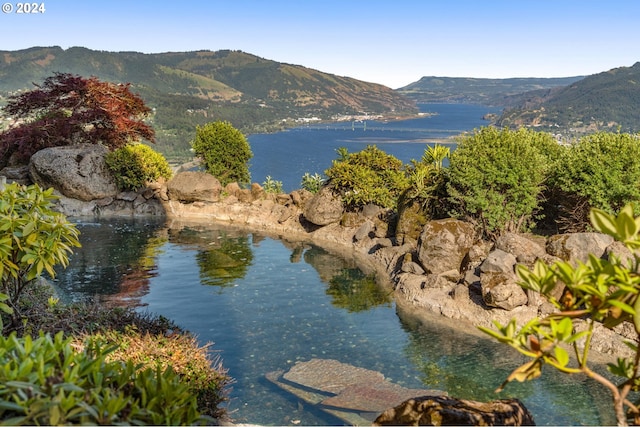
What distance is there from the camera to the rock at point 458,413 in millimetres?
5832

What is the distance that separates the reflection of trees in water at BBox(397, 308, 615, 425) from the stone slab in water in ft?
5.18

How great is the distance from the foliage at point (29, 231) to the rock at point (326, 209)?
70.0 feet

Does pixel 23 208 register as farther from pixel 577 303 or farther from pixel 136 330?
pixel 577 303

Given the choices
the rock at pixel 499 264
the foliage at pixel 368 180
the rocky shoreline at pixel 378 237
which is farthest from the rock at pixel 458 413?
the foliage at pixel 368 180

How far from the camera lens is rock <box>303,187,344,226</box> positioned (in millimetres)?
30156

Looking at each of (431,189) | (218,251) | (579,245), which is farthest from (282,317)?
(579,245)

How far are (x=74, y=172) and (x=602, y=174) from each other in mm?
30847

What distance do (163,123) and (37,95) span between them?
5389 inches

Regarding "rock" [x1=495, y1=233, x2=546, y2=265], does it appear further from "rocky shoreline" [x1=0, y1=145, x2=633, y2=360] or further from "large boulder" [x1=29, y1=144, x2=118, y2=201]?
"large boulder" [x1=29, y1=144, x2=118, y2=201]

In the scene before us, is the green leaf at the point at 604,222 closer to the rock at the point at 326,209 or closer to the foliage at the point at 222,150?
the rock at the point at 326,209

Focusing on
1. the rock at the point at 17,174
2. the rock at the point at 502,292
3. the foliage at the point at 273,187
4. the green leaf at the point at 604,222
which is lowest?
the rock at the point at 502,292

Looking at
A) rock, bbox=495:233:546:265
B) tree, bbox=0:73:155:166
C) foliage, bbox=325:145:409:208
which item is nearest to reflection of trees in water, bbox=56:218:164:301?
tree, bbox=0:73:155:166

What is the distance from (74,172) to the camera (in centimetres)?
3456

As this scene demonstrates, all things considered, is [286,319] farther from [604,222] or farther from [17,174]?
[17,174]
